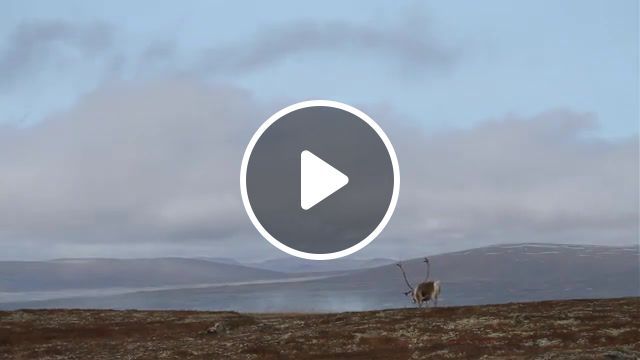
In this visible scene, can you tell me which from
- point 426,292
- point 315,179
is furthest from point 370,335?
point 315,179

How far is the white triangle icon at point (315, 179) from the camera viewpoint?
28281 millimetres

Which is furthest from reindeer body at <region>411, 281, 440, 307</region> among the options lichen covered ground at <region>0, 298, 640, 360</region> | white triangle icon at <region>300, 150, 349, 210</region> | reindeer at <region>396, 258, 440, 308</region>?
white triangle icon at <region>300, 150, 349, 210</region>

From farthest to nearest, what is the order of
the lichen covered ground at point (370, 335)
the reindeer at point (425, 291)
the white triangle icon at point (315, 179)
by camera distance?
1. the reindeer at point (425, 291)
2. the lichen covered ground at point (370, 335)
3. the white triangle icon at point (315, 179)

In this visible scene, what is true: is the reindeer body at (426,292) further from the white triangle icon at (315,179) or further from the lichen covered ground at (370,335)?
the white triangle icon at (315,179)

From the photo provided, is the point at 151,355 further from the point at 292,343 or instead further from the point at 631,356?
the point at 631,356

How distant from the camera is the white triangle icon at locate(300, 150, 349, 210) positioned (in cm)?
2828

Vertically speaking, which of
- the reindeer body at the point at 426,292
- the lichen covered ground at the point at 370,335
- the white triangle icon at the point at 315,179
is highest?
the white triangle icon at the point at 315,179

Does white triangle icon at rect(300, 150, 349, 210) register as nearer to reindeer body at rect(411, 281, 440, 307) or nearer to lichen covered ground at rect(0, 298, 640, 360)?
lichen covered ground at rect(0, 298, 640, 360)

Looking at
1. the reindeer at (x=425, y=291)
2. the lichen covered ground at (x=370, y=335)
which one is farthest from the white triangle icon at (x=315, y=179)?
the reindeer at (x=425, y=291)

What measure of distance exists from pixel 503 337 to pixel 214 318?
28.6 metres

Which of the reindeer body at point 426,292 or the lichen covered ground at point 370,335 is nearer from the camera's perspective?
the lichen covered ground at point 370,335

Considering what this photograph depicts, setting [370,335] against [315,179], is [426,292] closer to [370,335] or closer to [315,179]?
[370,335]

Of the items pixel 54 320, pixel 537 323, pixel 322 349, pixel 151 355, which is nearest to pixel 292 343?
pixel 322 349

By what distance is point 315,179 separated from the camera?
2888 cm
